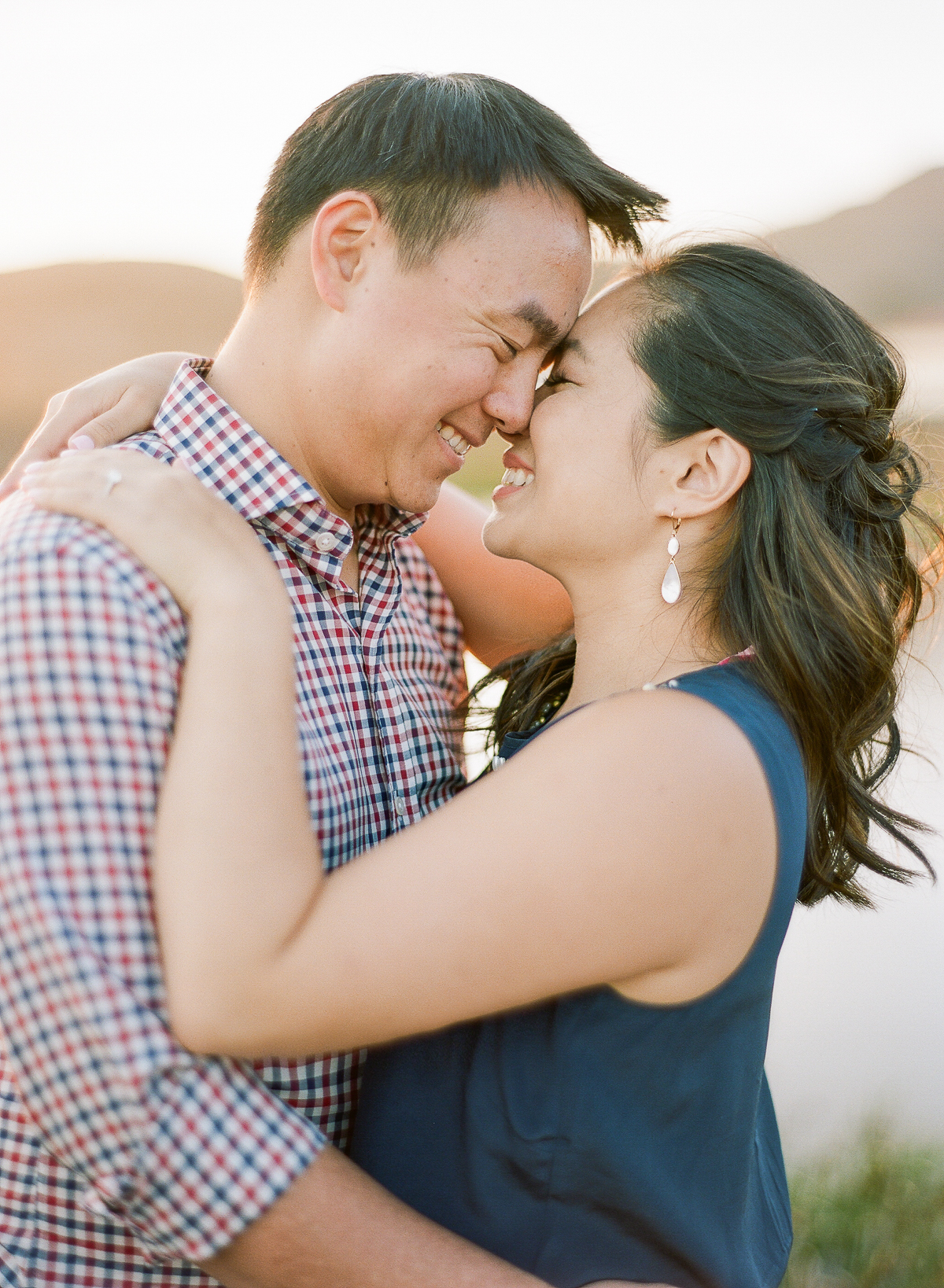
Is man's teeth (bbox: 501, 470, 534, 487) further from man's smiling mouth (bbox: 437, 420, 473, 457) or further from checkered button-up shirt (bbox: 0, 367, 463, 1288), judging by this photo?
checkered button-up shirt (bbox: 0, 367, 463, 1288)

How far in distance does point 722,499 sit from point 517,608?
0.69 metres

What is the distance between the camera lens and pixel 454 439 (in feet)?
6.48

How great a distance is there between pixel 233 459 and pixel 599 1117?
1.03m

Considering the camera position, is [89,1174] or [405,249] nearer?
→ [89,1174]

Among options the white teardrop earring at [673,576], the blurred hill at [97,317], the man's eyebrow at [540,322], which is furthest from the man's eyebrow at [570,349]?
the blurred hill at [97,317]

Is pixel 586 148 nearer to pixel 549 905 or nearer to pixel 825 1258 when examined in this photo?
pixel 549 905

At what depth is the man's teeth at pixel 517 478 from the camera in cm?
205

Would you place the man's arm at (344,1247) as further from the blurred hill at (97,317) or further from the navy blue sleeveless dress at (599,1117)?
the blurred hill at (97,317)

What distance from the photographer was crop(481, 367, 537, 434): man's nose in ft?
6.33

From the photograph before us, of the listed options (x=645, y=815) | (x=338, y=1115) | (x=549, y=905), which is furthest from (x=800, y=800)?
(x=338, y=1115)

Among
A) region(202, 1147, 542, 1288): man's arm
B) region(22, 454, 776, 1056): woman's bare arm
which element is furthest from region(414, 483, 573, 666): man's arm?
region(202, 1147, 542, 1288): man's arm

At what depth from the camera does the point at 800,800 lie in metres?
1.58

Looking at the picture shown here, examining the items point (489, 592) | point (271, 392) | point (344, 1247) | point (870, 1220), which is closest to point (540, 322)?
point (271, 392)

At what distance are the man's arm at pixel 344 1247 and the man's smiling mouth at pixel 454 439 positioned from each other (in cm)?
111
